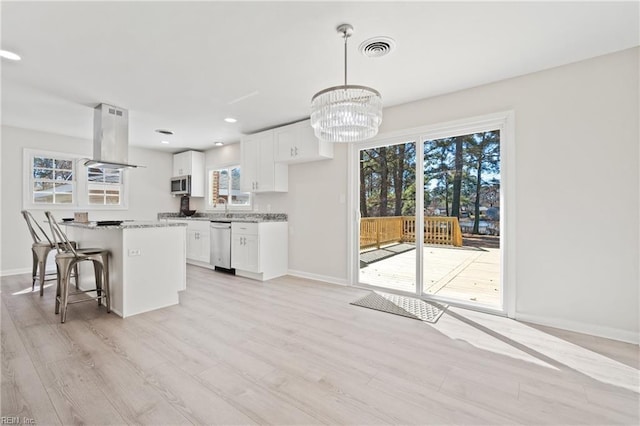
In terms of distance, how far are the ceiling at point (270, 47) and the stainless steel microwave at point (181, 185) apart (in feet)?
8.75

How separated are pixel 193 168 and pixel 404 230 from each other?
4.78 metres

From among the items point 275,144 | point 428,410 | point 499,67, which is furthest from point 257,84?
point 428,410

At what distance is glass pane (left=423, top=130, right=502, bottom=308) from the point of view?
3.17 meters

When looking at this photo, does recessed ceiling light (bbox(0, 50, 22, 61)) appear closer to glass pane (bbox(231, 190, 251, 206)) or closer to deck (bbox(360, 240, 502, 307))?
glass pane (bbox(231, 190, 251, 206))

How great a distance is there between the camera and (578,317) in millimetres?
2604

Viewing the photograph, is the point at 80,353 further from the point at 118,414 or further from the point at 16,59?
the point at 16,59

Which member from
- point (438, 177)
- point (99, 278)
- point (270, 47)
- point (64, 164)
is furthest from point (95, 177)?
point (438, 177)

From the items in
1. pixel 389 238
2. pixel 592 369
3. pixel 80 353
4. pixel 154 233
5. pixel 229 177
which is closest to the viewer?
pixel 592 369

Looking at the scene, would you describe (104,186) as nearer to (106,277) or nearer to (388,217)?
(106,277)

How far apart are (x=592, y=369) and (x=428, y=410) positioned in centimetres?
134

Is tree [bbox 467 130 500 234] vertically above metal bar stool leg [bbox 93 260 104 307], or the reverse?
tree [bbox 467 130 500 234]

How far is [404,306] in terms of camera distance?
10.6 ft

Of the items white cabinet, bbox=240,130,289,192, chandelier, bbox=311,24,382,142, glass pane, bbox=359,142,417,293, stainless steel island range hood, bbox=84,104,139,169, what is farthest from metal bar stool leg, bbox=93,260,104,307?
glass pane, bbox=359,142,417,293

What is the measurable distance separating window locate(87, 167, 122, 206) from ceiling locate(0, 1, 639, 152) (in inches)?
79.0
